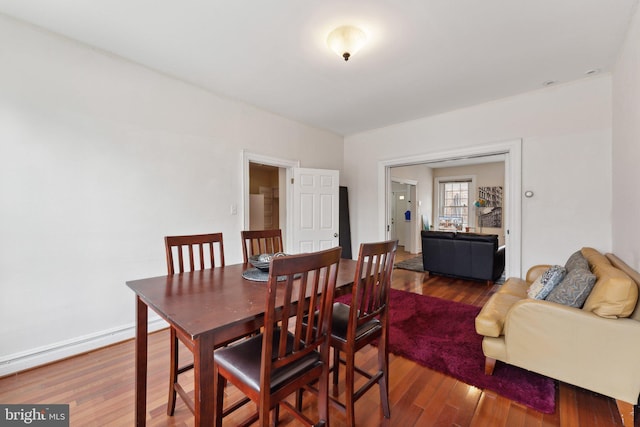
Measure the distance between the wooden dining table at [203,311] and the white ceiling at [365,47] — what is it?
1.87 meters

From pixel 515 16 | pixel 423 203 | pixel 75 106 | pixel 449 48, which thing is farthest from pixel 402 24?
pixel 423 203

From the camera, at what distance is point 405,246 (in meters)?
7.65

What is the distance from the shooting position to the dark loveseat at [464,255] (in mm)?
4289

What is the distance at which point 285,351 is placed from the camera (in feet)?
3.79

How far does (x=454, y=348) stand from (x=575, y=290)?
1011 mm

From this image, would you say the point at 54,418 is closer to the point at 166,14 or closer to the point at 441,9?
the point at 166,14

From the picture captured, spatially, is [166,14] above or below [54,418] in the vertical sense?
above

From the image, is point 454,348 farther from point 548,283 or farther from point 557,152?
point 557,152

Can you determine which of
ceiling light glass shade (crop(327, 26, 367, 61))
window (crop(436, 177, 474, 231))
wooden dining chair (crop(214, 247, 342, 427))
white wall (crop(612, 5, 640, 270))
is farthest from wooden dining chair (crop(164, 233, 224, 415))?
window (crop(436, 177, 474, 231))

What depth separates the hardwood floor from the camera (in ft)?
5.23

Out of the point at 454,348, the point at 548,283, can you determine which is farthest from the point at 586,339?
the point at 454,348

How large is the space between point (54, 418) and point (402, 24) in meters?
3.49

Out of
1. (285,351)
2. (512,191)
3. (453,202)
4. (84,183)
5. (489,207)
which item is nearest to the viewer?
(285,351)

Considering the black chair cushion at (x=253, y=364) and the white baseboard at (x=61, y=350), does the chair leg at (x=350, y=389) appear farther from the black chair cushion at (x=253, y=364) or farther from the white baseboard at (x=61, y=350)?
the white baseboard at (x=61, y=350)
